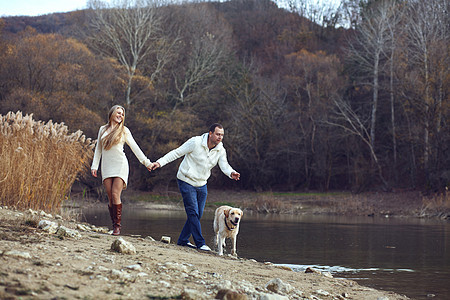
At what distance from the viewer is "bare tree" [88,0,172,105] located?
45469 mm

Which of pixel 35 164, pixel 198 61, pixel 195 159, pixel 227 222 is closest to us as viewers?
pixel 195 159

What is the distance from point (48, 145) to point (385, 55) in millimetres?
30698

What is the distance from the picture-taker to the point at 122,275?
→ 5680 mm

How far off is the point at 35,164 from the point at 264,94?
110ft

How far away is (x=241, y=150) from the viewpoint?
4356 centimetres

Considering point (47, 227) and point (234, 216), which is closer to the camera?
point (47, 227)

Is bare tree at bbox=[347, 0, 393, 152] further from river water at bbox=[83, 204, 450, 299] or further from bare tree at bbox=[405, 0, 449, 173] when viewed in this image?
river water at bbox=[83, 204, 450, 299]

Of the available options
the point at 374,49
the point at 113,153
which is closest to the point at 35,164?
the point at 113,153

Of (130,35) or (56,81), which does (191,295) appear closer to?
(56,81)

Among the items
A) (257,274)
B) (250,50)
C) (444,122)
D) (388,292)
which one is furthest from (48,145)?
(250,50)

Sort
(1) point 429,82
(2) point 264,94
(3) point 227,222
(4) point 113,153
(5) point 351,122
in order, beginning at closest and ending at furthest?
(4) point 113,153 < (3) point 227,222 < (1) point 429,82 < (5) point 351,122 < (2) point 264,94

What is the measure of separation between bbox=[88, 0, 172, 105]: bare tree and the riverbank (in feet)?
122

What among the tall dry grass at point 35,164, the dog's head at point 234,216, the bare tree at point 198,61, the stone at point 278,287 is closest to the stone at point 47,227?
the stone at point 278,287

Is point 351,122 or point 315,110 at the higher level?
point 315,110
